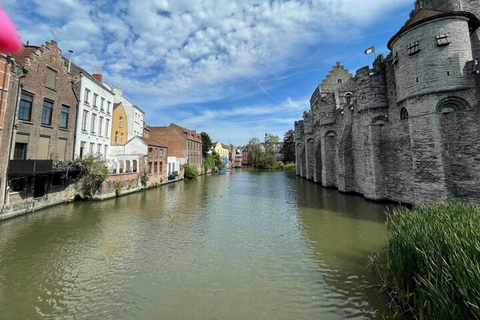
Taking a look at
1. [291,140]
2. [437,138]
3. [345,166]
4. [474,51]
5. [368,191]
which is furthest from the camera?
[291,140]

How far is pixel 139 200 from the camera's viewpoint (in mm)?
17969

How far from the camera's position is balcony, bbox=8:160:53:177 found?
12.2m

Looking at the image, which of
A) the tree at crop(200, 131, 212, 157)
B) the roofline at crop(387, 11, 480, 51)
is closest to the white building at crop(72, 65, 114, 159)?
the roofline at crop(387, 11, 480, 51)

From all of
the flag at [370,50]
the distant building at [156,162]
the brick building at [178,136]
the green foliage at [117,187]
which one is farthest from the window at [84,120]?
the flag at [370,50]

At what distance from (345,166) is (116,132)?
2421cm

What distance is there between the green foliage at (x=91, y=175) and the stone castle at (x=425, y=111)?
771 inches

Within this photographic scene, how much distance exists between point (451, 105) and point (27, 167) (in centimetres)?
2289

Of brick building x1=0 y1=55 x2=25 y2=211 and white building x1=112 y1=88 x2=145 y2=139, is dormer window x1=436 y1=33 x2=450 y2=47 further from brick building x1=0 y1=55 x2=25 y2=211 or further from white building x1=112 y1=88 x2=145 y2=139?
white building x1=112 y1=88 x2=145 y2=139

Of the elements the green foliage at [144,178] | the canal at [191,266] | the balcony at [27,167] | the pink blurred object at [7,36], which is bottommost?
the canal at [191,266]

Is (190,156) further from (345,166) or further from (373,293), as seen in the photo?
(373,293)

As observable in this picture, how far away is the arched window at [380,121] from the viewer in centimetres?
1578

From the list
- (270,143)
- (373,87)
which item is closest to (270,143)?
(270,143)

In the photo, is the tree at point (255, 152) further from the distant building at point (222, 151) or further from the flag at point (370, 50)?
the flag at point (370, 50)

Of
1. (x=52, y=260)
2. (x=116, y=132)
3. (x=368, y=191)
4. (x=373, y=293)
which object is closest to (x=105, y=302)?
(x=52, y=260)
